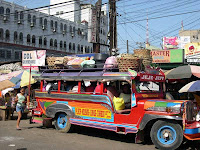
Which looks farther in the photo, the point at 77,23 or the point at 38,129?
the point at 77,23

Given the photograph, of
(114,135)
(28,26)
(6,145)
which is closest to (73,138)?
(114,135)

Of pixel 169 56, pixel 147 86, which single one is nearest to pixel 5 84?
pixel 147 86

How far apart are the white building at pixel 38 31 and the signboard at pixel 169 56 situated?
59.7 feet

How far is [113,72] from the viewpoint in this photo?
788 centimetres

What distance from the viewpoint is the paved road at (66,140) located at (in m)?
7.04

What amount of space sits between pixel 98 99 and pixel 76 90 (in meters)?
1.13

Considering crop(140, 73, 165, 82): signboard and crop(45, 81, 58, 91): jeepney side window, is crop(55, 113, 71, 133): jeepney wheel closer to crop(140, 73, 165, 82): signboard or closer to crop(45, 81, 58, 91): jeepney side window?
crop(45, 81, 58, 91): jeepney side window

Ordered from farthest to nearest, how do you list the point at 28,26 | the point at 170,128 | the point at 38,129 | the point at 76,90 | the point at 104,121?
the point at 28,26 → the point at 38,129 → the point at 76,90 → the point at 104,121 → the point at 170,128

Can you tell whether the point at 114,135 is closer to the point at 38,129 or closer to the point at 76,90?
the point at 76,90

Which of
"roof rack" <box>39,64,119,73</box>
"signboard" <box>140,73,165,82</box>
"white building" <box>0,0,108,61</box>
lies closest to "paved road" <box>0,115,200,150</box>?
"signboard" <box>140,73,165,82</box>

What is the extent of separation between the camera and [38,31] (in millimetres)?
50094

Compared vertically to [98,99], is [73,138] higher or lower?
lower

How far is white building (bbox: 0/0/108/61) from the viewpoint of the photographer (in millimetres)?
43438

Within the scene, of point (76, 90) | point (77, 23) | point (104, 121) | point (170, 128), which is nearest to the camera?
point (170, 128)
